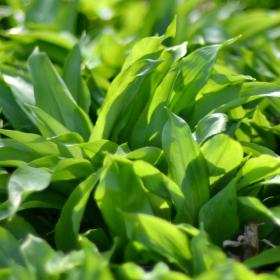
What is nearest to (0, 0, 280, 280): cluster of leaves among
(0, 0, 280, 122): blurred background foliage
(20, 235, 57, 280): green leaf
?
(20, 235, 57, 280): green leaf

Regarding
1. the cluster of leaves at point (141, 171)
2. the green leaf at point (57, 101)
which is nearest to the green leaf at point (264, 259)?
the cluster of leaves at point (141, 171)

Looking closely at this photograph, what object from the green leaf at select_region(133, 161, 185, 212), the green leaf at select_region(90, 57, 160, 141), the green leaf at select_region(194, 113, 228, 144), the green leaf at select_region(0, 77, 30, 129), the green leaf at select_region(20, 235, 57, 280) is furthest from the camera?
the green leaf at select_region(0, 77, 30, 129)

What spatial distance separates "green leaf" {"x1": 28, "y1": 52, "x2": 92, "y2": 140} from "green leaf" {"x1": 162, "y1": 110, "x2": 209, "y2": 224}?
1.51ft

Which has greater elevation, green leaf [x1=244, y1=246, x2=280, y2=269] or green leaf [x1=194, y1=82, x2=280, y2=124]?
green leaf [x1=194, y1=82, x2=280, y2=124]

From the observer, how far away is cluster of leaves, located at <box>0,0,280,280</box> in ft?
5.80

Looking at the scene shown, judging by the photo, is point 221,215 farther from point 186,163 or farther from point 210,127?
point 210,127

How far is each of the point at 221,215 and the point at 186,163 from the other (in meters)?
0.18

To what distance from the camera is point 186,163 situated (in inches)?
78.2

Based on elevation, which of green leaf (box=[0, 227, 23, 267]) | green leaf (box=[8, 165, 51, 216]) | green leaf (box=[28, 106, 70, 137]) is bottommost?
green leaf (box=[0, 227, 23, 267])

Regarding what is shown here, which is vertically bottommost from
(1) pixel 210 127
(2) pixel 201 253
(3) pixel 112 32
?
(3) pixel 112 32

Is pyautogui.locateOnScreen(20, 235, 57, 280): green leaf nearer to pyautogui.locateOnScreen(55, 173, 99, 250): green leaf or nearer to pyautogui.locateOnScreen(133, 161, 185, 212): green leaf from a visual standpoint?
pyautogui.locateOnScreen(55, 173, 99, 250): green leaf

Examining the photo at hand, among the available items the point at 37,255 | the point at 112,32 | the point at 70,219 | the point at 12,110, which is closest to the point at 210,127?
the point at 70,219

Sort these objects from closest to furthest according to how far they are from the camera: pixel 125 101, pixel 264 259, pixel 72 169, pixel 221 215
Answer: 1. pixel 264 259
2. pixel 221 215
3. pixel 72 169
4. pixel 125 101

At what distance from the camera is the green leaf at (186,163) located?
1979 mm
